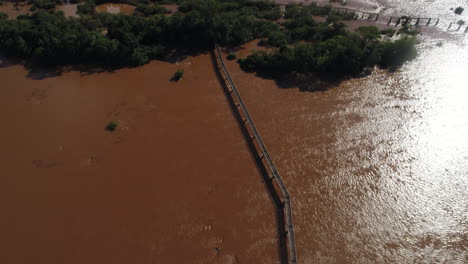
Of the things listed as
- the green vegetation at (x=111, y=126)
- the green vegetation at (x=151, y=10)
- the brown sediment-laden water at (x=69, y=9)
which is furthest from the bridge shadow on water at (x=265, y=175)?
the brown sediment-laden water at (x=69, y=9)

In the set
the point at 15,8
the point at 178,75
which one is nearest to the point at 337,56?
the point at 178,75

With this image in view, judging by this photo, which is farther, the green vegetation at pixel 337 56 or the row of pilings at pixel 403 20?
the row of pilings at pixel 403 20

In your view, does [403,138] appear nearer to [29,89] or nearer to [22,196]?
[22,196]

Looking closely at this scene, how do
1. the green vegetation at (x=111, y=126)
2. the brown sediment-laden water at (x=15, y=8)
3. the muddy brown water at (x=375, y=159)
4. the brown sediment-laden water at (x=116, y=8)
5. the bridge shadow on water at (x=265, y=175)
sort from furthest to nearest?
the brown sediment-laden water at (x=116, y=8) < the brown sediment-laden water at (x=15, y=8) < the green vegetation at (x=111, y=126) < the muddy brown water at (x=375, y=159) < the bridge shadow on water at (x=265, y=175)

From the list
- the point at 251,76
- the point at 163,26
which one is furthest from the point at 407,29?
the point at 163,26

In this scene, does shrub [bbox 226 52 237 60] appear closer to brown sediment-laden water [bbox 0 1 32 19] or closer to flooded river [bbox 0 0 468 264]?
flooded river [bbox 0 0 468 264]

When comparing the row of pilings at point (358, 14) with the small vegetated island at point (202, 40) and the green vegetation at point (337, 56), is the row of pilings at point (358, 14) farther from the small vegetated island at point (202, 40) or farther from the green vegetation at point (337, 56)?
the green vegetation at point (337, 56)
